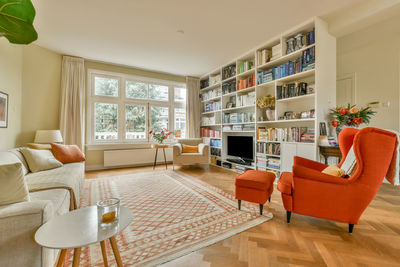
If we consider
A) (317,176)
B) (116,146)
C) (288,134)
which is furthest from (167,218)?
(116,146)

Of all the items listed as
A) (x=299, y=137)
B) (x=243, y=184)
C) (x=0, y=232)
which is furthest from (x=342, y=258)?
(x=0, y=232)

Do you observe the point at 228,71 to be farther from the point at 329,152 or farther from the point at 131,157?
the point at 131,157

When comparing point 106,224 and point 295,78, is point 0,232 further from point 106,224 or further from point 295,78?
point 295,78

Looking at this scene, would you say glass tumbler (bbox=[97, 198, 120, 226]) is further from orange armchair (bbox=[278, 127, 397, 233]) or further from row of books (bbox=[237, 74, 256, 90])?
row of books (bbox=[237, 74, 256, 90])

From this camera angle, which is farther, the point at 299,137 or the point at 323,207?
the point at 299,137

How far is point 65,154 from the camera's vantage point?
280cm

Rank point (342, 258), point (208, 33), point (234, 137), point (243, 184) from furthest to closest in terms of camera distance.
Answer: point (234, 137)
point (208, 33)
point (243, 184)
point (342, 258)

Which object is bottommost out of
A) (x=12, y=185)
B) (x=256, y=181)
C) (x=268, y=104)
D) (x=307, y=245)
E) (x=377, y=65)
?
(x=307, y=245)

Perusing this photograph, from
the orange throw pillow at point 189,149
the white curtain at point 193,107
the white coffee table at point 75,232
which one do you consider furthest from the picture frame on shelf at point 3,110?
the white curtain at point 193,107

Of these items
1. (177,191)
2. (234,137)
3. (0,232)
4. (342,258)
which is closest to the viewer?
(0,232)

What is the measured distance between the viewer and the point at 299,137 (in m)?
2.96

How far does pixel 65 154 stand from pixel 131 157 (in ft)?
6.28

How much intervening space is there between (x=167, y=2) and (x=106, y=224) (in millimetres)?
2705

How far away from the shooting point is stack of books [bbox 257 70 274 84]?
11.3ft
